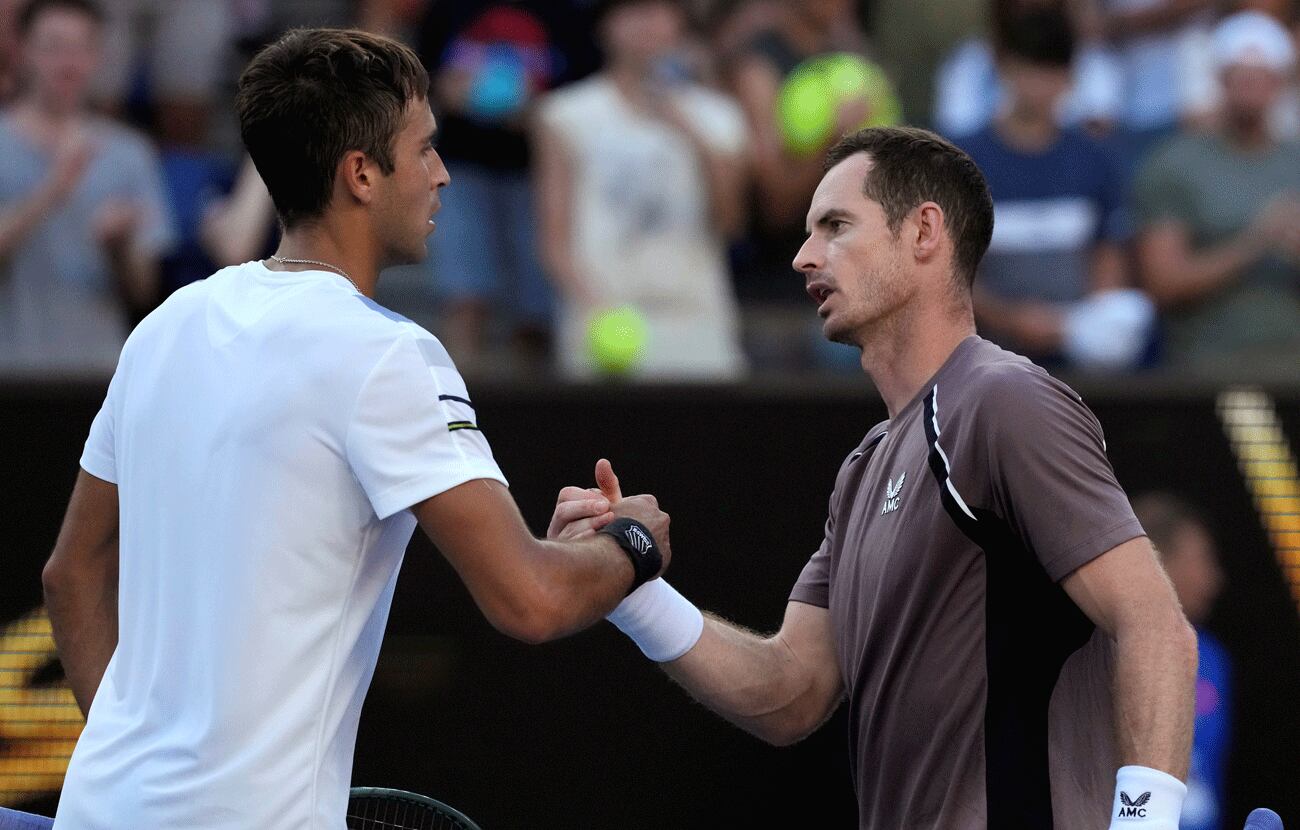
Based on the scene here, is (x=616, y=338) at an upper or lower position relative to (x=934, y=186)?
lower

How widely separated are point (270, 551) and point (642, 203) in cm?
423

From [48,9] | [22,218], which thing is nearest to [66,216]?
[22,218]

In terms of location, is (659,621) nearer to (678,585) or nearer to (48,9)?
(678,585)

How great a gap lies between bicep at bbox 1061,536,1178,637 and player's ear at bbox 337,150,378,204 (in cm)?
129

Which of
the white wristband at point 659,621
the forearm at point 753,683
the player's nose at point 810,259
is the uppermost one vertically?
the player's nose at point 810,259

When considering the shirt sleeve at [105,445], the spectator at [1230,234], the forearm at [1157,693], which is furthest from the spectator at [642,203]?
the forearm at [1157,693]

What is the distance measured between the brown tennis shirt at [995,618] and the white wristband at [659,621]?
47 centimetres

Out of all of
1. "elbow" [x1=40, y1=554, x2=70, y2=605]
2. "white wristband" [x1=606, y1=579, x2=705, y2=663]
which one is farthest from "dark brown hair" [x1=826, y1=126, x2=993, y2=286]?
"elbow" [x1=40, y1=554, x2=70, y2=605]

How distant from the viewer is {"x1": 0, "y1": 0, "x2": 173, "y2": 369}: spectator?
6211 mm

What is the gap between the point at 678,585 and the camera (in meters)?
5.77

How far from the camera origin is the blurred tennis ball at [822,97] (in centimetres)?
685

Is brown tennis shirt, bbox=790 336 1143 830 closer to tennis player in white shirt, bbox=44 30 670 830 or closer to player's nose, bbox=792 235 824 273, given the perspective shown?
player's nose, bbox=792 235 824 273

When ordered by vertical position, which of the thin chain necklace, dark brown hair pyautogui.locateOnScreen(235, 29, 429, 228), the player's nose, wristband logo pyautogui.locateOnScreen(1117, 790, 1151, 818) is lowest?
wristband logo pyautogui.locateOnScreen(1117, 790, 1151, 818)

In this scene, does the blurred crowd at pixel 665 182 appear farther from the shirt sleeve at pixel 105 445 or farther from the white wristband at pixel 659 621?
the shirt sleeve at pixel 105 445
